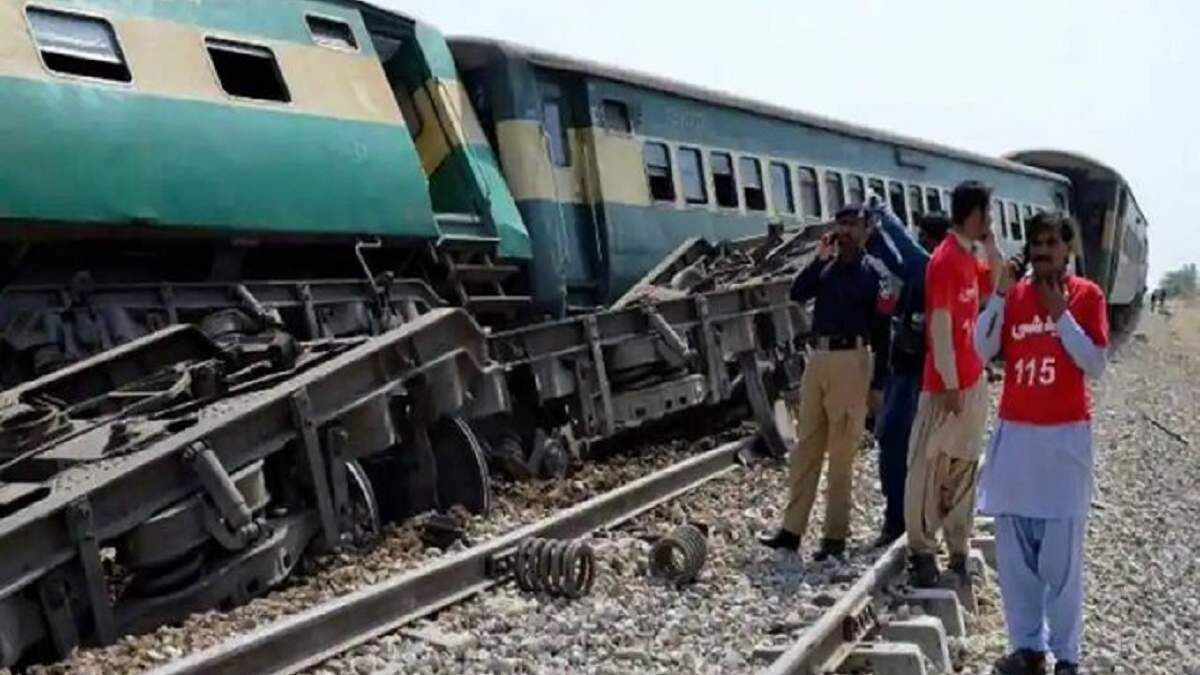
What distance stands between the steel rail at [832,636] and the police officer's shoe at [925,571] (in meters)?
0.17

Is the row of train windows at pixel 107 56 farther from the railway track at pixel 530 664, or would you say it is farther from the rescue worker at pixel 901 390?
the rescue worker at pixel 901 390

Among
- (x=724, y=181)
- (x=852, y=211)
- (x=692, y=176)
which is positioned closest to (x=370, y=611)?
(x=852, y=211)

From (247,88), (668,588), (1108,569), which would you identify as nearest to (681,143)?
(247,88)

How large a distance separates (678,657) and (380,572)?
1.89 m

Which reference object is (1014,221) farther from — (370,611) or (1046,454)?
(370,611)

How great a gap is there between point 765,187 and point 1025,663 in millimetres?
10866

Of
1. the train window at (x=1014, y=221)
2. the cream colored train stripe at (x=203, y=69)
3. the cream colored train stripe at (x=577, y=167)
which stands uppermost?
the cream colored train stripe at (x=203, y=69)

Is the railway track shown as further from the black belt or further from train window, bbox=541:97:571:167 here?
train window, bbox=541:97:571:167

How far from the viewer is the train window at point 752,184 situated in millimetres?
15477

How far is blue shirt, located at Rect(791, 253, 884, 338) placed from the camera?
757 cm

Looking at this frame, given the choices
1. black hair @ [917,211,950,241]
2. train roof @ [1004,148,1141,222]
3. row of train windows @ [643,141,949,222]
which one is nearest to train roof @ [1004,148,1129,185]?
train roof @ [1004,148,1141,222]

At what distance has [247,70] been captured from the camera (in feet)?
30.5

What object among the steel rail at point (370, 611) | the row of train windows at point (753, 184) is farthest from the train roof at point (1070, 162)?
the steel rail at point (370, 611)

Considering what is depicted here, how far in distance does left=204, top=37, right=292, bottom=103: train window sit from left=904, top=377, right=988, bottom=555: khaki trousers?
478 cm
